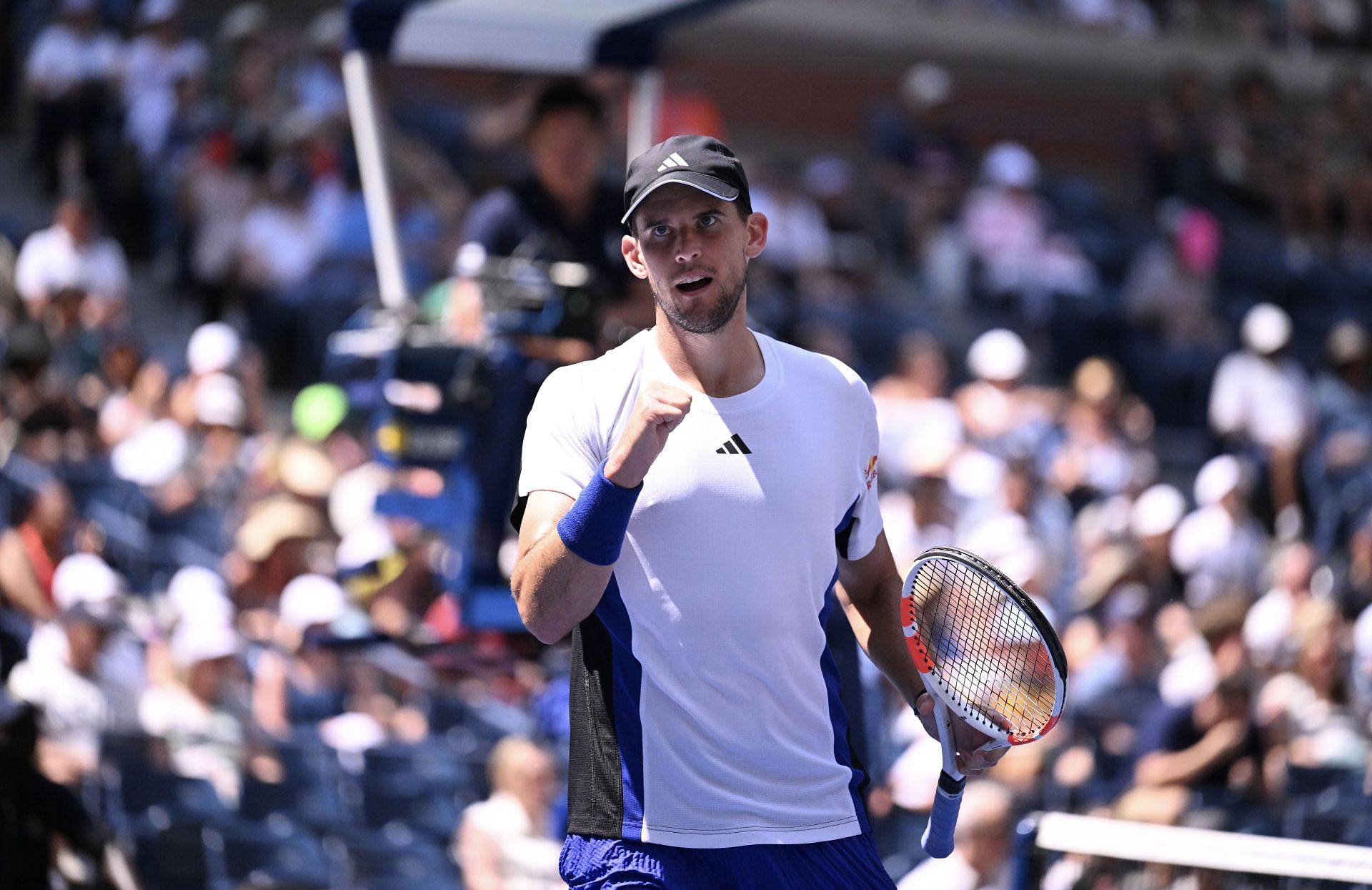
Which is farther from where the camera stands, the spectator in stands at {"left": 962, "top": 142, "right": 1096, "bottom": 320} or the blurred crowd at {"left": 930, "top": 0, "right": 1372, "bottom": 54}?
the blurred crowd at {"left": 930, "top": 0, "right": 1372, "bottom": 54}

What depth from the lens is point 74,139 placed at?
39.6 ft

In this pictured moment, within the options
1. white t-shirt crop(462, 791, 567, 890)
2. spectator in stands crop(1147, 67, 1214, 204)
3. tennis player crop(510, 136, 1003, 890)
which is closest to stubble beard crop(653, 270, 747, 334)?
tennis player crop(510, 136, 1003, 890)

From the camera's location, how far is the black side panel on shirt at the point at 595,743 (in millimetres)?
3215

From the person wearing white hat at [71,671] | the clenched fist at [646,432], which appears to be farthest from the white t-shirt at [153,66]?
the clenched fist at [646,432]

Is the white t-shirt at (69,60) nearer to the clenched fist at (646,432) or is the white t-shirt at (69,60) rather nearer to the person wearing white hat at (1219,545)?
the person wearing white hat at (1219,545)

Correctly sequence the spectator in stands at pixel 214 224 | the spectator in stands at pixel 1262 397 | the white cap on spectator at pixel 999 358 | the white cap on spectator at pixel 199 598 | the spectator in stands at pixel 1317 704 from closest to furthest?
the spectator in stands at pixel 1317 704, the white cap on spectator at pixel 199 598, the white cap on spectator at pixel 999 358, the spectator in stands at pixel 1262 397, the spectator in stands at pixel 214 224

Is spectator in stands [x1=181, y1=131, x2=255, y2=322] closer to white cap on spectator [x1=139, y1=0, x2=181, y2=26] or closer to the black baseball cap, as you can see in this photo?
white cap on spectator [x1=139, y1=0, x2=181, y2=26]

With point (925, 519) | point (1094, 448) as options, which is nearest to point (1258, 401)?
point (1094, 448)

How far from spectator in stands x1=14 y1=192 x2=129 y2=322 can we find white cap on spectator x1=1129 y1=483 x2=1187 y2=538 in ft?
18.1

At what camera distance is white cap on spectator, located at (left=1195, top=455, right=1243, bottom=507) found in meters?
10.1

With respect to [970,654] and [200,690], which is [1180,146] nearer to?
[200,690]

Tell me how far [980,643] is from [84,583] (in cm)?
582

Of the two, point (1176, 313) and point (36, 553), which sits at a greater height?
point (36, 553)

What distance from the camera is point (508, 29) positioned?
7324 millimetres
